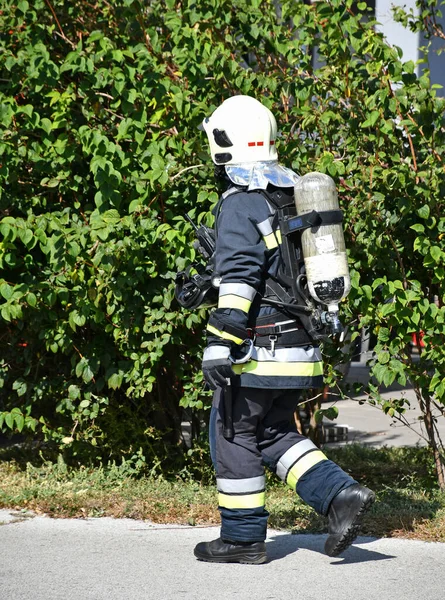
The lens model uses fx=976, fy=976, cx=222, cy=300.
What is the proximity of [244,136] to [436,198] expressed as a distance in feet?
3.94

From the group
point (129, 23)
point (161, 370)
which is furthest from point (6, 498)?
point (129, 23)

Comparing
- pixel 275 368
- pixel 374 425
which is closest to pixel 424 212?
pixel 275 368

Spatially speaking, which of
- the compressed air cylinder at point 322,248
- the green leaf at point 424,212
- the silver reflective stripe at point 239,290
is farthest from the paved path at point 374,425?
the silver reflective stripe at point 239,290

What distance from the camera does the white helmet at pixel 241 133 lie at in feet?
13.6

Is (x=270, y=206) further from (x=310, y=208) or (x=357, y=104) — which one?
(x=357, y=104)

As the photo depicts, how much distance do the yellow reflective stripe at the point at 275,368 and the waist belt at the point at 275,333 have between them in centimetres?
8

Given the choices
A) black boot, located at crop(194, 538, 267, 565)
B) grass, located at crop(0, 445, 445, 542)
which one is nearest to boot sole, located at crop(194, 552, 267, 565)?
black boot, located at crop(194, 538, 267, 565)

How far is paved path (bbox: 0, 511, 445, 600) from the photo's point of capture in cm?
378

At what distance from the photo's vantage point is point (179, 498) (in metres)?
5.17

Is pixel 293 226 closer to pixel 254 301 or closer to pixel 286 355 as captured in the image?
pixel 254 301

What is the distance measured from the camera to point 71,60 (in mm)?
5086

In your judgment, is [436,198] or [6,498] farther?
[6,498]

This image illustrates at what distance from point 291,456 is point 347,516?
0.37 meters

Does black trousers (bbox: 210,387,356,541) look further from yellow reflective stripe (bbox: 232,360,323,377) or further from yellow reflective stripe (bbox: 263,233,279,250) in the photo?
yellow reflective stripe (bbox: 263,233,279,250)
